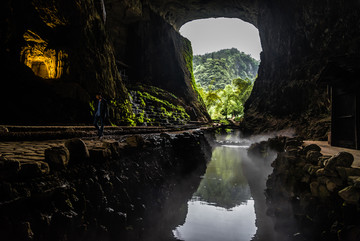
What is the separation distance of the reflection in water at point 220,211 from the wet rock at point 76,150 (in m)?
3.45

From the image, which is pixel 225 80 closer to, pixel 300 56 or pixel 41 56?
pixel 300 56

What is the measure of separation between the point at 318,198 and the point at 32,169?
463 cm

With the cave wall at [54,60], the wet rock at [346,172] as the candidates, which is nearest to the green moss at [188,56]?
the cave wall at [54,60]

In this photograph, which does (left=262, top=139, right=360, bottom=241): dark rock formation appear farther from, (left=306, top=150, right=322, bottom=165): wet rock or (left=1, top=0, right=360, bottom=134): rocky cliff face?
(left=1, top=0, right=360, bottom=134): rocky cliff face

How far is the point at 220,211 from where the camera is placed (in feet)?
23.1

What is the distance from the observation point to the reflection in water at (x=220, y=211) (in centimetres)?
542

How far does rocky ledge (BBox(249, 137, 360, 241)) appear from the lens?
2.70 meters

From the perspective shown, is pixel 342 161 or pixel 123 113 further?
pixel 123 113

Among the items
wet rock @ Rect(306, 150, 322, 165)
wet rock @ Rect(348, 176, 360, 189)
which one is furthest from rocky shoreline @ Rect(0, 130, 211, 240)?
wet rock @ Rect(306, 150, 322, 165)

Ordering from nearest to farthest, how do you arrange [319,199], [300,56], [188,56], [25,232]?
1. [25,232]
2. [319,199]
3. [300,56]
4. [188,56]

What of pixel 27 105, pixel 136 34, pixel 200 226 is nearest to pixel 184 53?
pixel 136 34

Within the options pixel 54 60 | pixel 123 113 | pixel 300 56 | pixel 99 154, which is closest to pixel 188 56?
pixel 300 56

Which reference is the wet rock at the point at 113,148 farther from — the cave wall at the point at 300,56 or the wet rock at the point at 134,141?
the cave wall at the point at 300,56

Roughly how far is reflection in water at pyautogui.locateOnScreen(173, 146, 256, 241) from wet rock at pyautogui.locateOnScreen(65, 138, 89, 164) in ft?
11.3
